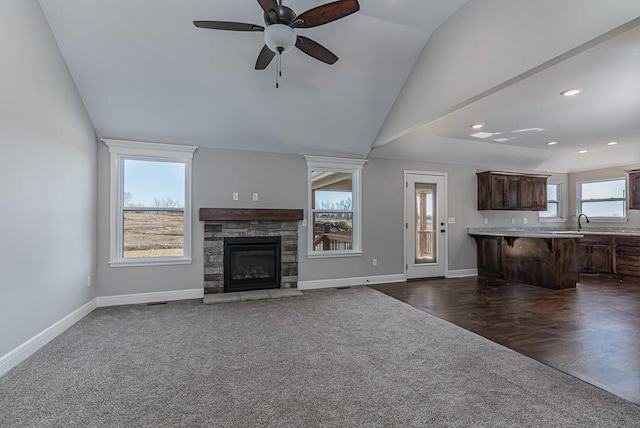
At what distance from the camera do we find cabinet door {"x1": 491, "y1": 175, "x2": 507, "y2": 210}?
20.8 feet

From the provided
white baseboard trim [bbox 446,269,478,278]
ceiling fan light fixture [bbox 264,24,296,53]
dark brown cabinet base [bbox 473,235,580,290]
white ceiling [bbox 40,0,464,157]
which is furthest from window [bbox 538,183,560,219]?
ceiling fan light fixture [bbox 264,24,296,53]

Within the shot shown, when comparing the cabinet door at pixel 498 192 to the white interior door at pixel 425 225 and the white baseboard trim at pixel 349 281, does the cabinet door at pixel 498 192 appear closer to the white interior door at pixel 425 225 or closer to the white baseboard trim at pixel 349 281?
the white interior door at pixel 425 225

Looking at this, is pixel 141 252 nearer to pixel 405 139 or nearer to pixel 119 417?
pixel 119 417

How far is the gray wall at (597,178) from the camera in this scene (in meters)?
6.45

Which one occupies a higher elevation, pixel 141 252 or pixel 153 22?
pixel 153 22

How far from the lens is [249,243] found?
488 cm

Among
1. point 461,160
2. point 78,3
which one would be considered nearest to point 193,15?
point 78,3

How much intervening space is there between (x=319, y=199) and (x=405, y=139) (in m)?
1.82

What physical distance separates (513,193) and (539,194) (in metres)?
0.84

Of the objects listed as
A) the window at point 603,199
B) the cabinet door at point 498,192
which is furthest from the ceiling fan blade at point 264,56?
the window at point 603,199

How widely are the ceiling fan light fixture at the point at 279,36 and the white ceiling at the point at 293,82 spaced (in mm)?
936

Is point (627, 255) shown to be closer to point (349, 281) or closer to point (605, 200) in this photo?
point (605, 200)

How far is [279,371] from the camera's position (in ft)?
7.88

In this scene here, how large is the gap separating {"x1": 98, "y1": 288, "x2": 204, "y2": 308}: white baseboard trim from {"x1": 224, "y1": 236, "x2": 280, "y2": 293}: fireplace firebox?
1.54ft
